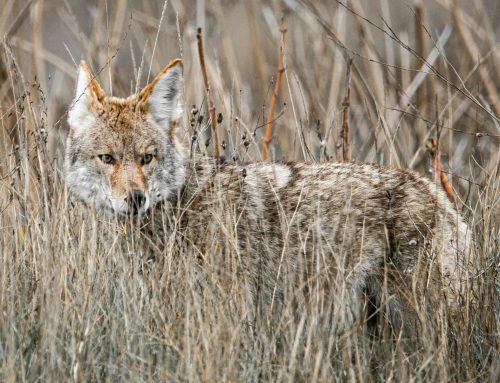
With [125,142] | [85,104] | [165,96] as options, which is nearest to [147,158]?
[125,142]

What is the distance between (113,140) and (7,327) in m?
1.88

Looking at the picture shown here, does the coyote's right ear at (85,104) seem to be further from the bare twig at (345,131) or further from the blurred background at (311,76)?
the bare twig at (345,131)

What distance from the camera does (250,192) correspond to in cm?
523

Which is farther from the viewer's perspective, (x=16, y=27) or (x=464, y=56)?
(x=464, y=56)

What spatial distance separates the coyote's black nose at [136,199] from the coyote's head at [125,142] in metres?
0.05

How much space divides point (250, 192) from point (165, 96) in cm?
79

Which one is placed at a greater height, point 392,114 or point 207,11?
point 207,11

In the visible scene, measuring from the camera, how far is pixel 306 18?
7047 mm

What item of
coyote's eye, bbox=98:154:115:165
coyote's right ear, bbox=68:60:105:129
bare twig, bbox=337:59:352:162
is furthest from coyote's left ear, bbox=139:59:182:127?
bare twig, bbox=337:59:352:162

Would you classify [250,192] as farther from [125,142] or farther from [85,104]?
[85,104]

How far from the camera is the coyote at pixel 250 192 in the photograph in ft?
16.0

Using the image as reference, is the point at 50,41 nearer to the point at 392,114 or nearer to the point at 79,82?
the point at 392,114

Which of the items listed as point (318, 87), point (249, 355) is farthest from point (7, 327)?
point (318, 87)

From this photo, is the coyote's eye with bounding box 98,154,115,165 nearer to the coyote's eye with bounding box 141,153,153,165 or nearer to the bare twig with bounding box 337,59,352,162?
the coyote's eye with bounding box 141,153,153,165
